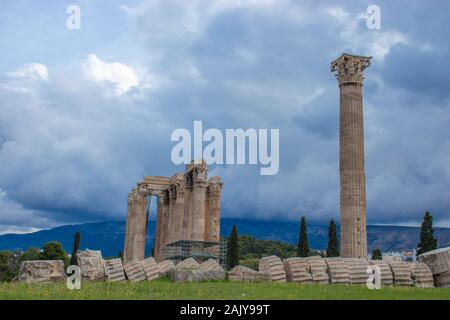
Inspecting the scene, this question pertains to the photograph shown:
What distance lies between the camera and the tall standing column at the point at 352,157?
1132 inches

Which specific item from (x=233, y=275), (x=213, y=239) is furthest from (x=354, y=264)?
(x=213, y=239)

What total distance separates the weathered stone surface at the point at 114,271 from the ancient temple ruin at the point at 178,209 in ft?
59.3

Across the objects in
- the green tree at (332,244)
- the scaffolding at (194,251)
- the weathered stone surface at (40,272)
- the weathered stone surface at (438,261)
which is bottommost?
the weathered stone surface at (40,272)

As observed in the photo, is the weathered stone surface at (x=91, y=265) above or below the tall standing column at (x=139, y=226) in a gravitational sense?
below

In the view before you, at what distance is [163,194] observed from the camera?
53.6 m

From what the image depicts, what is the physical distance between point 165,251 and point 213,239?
4.33m

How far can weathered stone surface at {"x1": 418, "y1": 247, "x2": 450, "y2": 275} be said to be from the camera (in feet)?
71.9

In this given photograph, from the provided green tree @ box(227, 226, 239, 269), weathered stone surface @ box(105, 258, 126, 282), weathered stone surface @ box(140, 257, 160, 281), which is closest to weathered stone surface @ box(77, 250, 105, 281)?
weathered stone surface @ box(105, 258, 126, 282)

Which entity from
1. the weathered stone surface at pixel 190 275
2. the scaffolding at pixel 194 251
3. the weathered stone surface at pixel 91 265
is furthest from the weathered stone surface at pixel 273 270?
the scaffolding at pixel 194 251

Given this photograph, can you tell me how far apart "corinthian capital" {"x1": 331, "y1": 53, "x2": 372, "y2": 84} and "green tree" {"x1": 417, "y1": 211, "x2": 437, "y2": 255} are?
90.2 ft

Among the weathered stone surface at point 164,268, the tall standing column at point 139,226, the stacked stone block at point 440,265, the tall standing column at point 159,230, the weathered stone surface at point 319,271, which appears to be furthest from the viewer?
the tall standing column at point 159,230

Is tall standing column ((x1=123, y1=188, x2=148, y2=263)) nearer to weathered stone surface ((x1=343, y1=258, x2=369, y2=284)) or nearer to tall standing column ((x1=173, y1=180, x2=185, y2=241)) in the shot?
tall standing column ((x1=173, y1=180, x2=185, y2=241))

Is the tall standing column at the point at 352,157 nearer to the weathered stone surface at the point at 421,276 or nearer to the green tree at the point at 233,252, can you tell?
the weathered stone surface at the point at 421,276
